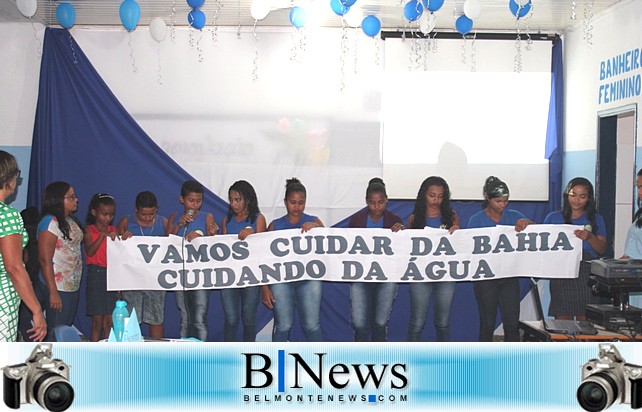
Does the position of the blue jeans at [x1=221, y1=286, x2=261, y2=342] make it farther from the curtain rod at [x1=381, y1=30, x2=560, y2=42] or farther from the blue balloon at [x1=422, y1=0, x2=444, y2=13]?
the curtain rod at [x1=381, y1=30, x2=560, y2=42]

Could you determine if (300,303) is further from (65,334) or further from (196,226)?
(65,334)

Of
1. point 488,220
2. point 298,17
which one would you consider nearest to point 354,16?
point 298,17

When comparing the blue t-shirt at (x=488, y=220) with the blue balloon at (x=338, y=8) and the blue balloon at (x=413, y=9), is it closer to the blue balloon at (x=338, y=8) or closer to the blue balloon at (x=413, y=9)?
the blue balloon at (x=413, y=9)

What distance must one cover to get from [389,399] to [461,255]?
3998 mm

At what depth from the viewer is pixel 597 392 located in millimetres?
1368

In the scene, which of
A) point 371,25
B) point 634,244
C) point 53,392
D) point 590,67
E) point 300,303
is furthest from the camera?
point 590,67

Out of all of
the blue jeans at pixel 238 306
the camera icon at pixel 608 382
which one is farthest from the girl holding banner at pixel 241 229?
the camera icon at pixel 608 382

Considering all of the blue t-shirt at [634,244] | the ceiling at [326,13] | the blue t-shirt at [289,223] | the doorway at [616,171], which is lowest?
the blue t-shirt at [634,244]

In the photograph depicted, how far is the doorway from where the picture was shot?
20.0 feet

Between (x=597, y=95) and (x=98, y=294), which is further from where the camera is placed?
(x=597, y=95)

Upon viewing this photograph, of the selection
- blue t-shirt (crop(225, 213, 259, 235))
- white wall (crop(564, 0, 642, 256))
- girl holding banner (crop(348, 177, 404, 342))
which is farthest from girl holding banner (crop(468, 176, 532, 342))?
blue t-shirt (crop(225, 213, 259, 235))

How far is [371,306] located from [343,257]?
1.37 feet

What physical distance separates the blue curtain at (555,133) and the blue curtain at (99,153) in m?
1.33

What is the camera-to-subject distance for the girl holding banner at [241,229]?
5.39m
